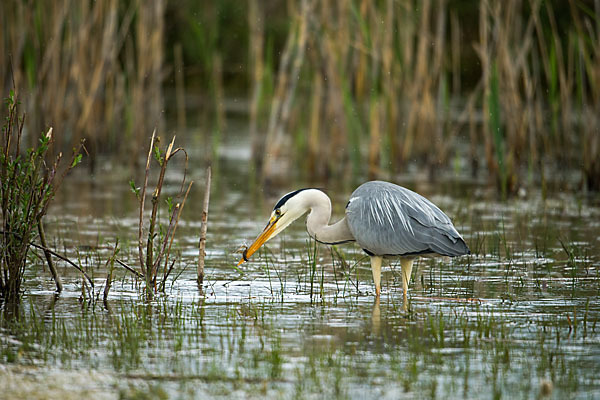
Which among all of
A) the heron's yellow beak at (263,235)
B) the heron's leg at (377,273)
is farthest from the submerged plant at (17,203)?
the heron's leg at (377,273)

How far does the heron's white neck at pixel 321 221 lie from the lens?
6.75 meters

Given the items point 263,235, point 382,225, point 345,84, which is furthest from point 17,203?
point 345,84

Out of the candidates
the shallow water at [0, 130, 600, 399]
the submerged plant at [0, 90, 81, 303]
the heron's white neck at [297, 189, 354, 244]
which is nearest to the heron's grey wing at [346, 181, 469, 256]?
the heron's white neck at [297, 189, 354, 244]

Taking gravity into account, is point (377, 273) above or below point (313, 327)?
above

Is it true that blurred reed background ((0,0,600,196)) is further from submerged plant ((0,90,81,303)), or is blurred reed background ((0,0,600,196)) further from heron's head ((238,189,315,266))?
submerged plant ((0,90,81,303))

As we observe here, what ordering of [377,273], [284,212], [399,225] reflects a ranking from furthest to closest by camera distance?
[284,212], [377,273], [399,225]

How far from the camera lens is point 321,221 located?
683 cm

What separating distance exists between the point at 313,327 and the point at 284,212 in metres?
1.46

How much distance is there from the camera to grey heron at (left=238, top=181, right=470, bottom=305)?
20.2ft

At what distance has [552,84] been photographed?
1096 centimetres

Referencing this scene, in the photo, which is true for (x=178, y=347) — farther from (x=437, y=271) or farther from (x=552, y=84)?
(x=552, y=84)

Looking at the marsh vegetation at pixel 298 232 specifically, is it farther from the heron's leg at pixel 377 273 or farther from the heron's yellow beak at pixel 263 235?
the heron's yellow beak at pixel 263 235

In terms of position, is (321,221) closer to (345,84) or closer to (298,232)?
(298,232)

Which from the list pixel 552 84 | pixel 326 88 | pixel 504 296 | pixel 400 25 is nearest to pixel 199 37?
pixel 326 88
